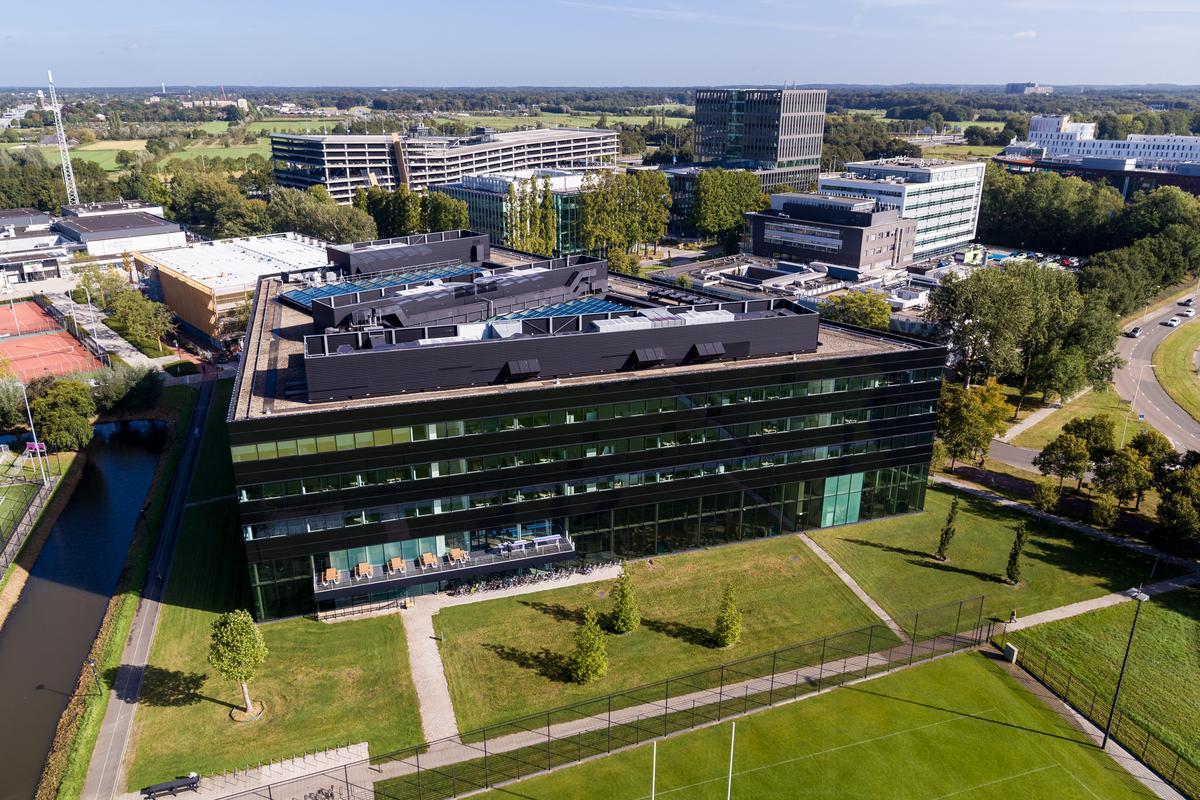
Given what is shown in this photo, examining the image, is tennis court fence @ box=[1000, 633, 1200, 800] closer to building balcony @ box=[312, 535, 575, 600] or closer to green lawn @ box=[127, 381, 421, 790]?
building balcony @ box=[312, 535, 575, 600]

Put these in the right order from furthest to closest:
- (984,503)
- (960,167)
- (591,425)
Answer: (960,167), (984,503), (591,425)

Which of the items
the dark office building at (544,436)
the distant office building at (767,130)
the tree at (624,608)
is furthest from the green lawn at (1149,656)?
the distant office building at (767,130)

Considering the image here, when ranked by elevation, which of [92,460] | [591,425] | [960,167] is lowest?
[92,460]

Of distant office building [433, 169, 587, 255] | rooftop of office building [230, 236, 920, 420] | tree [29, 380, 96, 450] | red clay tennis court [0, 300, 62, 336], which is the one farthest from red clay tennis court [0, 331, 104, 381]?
distant office building [433, 169, 587, 255]

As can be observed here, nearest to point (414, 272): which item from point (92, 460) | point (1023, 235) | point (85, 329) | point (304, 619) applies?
point (92, 460)

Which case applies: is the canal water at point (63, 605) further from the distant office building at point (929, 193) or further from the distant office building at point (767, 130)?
the distant office building at point (767, 130)

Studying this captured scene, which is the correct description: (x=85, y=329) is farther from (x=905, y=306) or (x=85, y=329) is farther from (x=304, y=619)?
(x=905, y=306)
